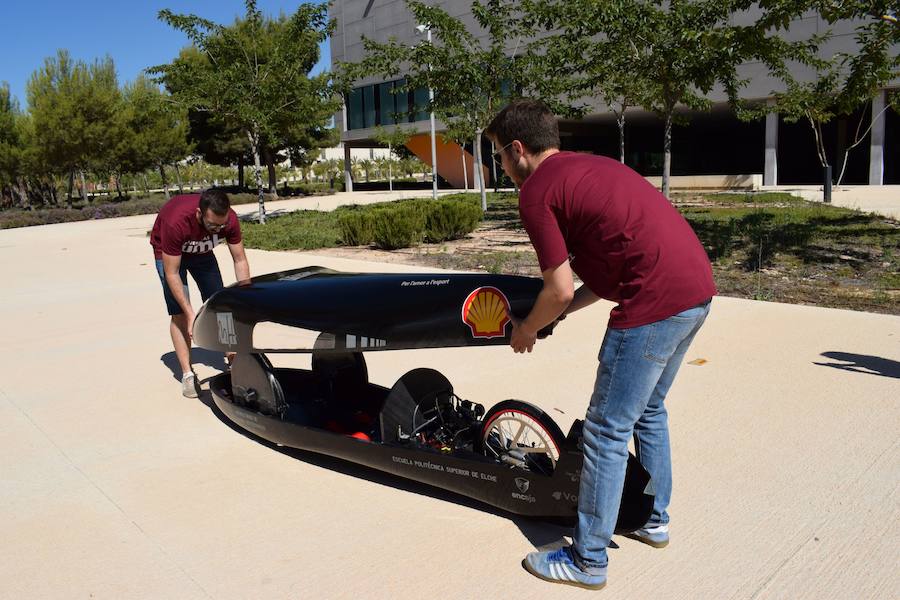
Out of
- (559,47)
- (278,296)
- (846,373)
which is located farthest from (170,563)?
(559,47)

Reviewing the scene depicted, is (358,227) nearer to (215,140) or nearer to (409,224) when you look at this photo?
(409,224)

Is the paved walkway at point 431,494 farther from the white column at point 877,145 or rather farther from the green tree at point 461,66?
the white column at point 877,145

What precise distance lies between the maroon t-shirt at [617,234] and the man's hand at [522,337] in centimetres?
28

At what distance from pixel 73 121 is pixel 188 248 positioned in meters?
33.4

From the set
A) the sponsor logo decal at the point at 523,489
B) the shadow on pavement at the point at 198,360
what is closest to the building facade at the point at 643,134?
the shadow on pavement at the point at 198,360

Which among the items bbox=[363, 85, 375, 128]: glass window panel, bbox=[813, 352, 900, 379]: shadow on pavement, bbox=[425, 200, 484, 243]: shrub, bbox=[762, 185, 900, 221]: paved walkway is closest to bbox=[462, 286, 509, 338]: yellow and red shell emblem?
bbox=[813, 352, 900, 379]: shadow on pavement

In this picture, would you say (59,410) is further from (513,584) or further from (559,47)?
(559,47)

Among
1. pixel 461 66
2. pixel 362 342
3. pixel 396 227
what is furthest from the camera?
pixel 461 66

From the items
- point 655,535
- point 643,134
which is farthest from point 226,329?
point 643,134

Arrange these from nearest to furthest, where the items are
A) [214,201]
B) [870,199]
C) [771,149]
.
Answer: [214,201] → [870,199] → [771,149]

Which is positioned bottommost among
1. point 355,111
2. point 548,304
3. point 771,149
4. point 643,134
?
point 548,304

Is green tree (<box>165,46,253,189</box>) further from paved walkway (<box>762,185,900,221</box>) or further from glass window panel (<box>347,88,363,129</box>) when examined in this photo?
paved walkway (<box>762,185,900,221</box>)

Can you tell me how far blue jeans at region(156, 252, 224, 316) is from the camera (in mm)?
5285

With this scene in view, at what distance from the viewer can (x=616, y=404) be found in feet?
8.50
